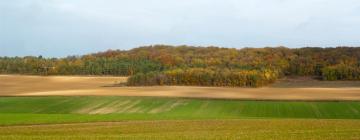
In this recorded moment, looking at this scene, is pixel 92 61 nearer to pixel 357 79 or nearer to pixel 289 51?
pixel 289 51

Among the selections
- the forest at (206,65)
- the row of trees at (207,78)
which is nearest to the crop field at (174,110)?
the row of trees at (207,78)

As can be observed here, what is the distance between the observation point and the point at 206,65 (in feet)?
335

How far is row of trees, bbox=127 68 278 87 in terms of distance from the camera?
274 feet

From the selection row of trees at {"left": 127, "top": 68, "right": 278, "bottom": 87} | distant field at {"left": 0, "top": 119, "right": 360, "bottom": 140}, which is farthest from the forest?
distant field at {"left": 0, "top": 119, "right": 360, "bottom": 140}

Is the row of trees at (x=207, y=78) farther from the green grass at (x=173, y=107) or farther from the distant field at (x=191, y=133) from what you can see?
the distant field at (x=191, y=133)

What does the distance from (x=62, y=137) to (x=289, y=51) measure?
90948 millimetres

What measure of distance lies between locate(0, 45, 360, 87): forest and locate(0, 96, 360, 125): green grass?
25649 mm

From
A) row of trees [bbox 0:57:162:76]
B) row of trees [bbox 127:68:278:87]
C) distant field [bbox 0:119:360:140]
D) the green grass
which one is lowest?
the green grass

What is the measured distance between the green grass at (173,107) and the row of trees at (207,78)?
2427 centimetres

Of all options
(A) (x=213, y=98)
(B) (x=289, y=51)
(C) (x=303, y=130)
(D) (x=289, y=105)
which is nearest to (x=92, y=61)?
(B) (x=289, y=51)

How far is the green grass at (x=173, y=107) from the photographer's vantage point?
4831cm

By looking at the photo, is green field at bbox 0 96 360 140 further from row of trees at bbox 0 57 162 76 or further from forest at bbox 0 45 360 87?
row of trees at bbox 0 57 162 76

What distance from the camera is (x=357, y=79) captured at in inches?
3410

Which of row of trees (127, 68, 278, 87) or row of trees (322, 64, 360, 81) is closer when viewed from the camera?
row of trees (127, 68, 278, 87)
